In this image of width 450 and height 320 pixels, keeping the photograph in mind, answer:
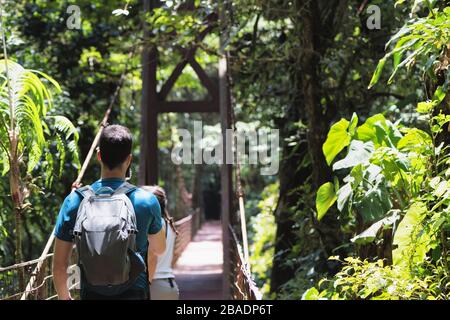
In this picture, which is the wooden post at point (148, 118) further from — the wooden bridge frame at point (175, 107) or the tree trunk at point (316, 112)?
the tree trunk at point (316, 112)

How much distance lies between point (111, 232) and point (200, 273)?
6497 millimetres

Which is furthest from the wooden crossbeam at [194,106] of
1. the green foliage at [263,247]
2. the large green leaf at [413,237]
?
the large green leaf at [413,237]

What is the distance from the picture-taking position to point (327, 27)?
16.9 ft

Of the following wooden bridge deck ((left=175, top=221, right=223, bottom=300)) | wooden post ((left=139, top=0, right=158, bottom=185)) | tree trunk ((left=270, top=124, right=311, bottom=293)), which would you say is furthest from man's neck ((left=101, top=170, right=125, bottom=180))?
wooden post ((left=139, top=0, right=158, bottom=185))

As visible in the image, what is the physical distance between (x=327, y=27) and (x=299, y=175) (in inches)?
49.5

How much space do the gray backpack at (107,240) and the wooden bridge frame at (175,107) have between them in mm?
3858

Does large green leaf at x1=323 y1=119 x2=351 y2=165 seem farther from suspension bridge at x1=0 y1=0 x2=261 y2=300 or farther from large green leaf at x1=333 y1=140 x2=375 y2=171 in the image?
suspension bridge at x1=0 y1=0 x2=261 y2=300

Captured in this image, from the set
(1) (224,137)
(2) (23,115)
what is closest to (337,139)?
(2) (23,115)

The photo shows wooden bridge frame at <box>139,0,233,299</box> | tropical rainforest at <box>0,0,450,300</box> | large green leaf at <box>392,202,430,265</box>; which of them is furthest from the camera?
wooden bridge frame at <box>139,0,233,299</box>

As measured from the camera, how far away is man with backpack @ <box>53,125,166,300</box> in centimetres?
200

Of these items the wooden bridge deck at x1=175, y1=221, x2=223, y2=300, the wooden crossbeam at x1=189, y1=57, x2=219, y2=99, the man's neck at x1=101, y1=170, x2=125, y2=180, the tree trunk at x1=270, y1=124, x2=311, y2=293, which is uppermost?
the wooden crossbeam at x1=189, y1=57, x2=219, y2=99

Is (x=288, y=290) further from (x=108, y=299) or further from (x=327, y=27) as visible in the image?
(x=108, y=299)

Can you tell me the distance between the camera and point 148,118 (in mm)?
7254

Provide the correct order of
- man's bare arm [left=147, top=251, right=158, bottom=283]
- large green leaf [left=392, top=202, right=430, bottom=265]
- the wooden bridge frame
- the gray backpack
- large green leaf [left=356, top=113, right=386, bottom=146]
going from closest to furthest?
1. the gray backpack
2. man's bare arm [left=147, top=251, right=158, bottom=283]
3. large green leaf [left=392, top=202, right=430, bottom=265]
4. large green leaf [left=356, top=113, right=386, bottom=146]
5. the wooden bridge frame
